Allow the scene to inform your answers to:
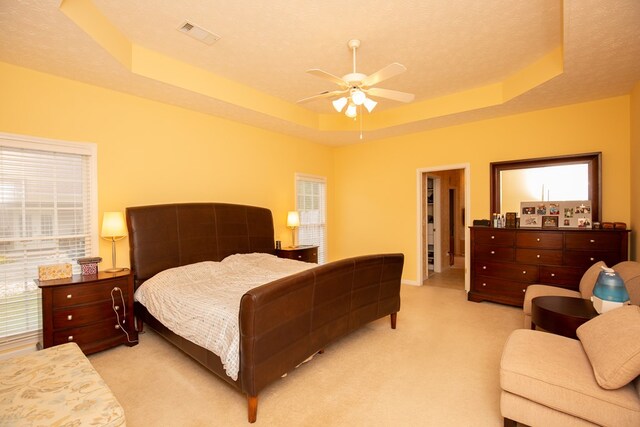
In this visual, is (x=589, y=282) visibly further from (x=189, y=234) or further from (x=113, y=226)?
(x=113, y=226)

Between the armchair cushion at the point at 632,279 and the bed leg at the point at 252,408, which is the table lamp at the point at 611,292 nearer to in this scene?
the armchair cushion at the point at 632,279

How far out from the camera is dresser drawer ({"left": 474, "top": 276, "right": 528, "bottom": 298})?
13.6ft

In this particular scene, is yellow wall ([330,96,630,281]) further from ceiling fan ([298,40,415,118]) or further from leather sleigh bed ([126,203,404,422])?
ceiling fan ([298,40,415,118])

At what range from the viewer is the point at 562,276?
3838 millimetres

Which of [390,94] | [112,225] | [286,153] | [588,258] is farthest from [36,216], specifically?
[588,258]

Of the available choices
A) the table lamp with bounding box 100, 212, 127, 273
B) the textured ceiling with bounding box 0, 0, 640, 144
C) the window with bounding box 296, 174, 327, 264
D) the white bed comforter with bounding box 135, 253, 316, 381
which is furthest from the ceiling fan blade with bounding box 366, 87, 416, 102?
the window with bounding box 296, 174, 327, 264

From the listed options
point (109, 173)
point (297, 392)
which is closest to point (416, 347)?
point (297, 392)

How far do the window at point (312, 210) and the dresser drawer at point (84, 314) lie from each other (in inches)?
133

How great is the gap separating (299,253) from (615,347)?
3934mm

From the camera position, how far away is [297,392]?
2.31m

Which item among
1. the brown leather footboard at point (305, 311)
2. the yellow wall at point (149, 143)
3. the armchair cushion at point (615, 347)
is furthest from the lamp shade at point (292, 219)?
the armchair cushion at point (615, 347)

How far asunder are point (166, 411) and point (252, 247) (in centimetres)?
267

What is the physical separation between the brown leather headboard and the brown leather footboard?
2.14 m

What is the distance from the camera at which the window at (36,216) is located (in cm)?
279
